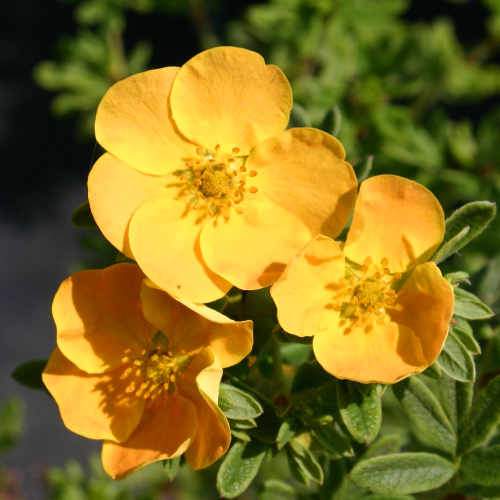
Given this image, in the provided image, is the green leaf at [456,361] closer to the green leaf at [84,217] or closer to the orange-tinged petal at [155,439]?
the orange-tinged petal at [155,439]

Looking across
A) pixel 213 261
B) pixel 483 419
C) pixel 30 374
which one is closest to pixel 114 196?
pixel 213 261

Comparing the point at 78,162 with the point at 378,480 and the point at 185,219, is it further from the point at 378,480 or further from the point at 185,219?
the point at 378,480

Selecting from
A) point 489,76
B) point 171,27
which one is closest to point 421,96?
point 489,76

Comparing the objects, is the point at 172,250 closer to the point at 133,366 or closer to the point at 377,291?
the point at 133,366

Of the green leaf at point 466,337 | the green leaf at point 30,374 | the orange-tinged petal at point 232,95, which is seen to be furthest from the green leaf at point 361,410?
the green leaf at point 30,374

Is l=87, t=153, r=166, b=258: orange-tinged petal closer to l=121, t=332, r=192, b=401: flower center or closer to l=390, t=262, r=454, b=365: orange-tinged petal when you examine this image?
l=121, t=332, r=192, b=401: flower center

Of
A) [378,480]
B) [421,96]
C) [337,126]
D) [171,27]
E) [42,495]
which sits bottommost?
[42,495]
